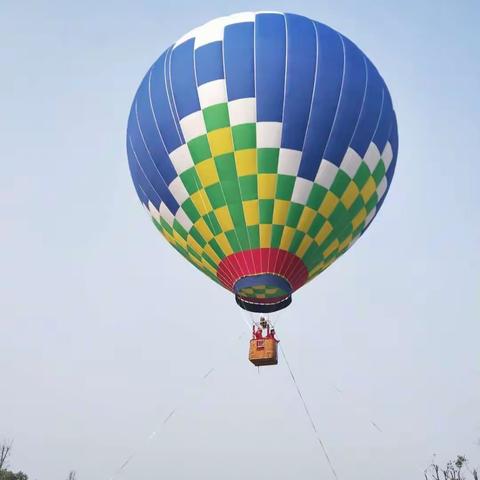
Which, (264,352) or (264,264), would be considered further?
(264,264)

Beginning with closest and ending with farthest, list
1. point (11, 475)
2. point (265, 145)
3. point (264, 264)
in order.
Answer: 1. point (265, 145)
2. point (264, 264)
3. point (11, 475)

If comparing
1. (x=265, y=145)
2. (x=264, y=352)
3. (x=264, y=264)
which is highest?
(x=265, y=145)

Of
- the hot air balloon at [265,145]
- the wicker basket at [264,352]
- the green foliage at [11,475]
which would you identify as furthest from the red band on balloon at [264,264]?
the green foliage at [11,475]

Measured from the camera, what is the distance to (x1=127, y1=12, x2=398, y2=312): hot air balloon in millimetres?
11672

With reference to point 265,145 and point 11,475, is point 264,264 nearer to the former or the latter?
point 265,145

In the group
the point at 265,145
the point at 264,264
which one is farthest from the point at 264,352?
the point at 265,145

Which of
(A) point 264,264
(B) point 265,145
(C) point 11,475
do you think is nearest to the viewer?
(B) point 265,145

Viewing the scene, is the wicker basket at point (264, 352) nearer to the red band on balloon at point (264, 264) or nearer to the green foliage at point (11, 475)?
the red band on balloon at point (264, 264)

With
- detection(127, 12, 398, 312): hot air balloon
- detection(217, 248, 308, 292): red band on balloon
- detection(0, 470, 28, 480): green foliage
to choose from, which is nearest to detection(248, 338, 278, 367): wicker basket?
detection(127, 12, 398, 312): hot air balloon

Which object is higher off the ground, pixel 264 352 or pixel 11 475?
pixel 11 475

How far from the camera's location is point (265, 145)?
1161cm

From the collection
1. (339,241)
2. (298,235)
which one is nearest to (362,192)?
(339,241)

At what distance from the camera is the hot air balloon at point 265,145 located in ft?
38.3

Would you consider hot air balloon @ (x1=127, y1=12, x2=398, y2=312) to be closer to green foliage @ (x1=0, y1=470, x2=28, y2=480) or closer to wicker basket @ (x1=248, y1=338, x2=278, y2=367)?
wicker basket @ (x1=248, y1=338, x2=278, y2=367)
